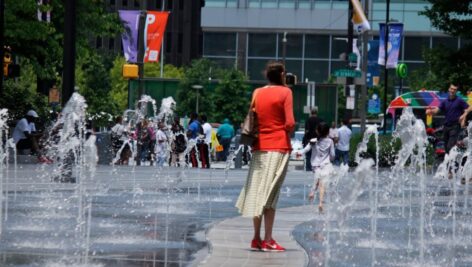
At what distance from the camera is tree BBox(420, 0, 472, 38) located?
34188 mm

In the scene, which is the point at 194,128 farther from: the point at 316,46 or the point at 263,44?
the point at 263,44

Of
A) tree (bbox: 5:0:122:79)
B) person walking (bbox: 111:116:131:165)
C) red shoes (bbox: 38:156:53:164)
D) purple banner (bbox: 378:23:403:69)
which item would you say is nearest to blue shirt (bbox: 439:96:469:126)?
A: red shoes (bbox: 38:156:53:164)

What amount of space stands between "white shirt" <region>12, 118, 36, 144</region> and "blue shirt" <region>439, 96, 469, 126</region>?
1450 cm

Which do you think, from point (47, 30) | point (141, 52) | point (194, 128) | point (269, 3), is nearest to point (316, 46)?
point (269, 3)

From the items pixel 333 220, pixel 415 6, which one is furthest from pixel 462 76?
pixel 415 6

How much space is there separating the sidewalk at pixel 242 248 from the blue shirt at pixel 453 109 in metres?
8.98

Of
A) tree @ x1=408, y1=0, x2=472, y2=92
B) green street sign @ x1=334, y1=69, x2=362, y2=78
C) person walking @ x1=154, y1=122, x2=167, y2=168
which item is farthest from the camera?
green street sign @ x1=334, y1=69, x2=362, y2=78

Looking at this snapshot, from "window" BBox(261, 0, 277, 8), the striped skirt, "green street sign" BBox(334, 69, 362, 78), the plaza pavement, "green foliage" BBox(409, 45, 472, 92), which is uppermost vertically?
"window" BBox(261, 0, 277, 8)

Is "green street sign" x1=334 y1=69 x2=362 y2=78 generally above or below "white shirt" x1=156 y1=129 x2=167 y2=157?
above

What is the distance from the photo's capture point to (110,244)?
12.1m

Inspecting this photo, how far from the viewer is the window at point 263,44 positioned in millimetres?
88625

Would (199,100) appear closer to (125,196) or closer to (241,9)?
(241,9)

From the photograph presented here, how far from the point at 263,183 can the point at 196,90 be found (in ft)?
249

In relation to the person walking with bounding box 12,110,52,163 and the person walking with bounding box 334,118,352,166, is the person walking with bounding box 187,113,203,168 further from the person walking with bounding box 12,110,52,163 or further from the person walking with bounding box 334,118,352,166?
the person walking with bounding box 334,118,352,166
